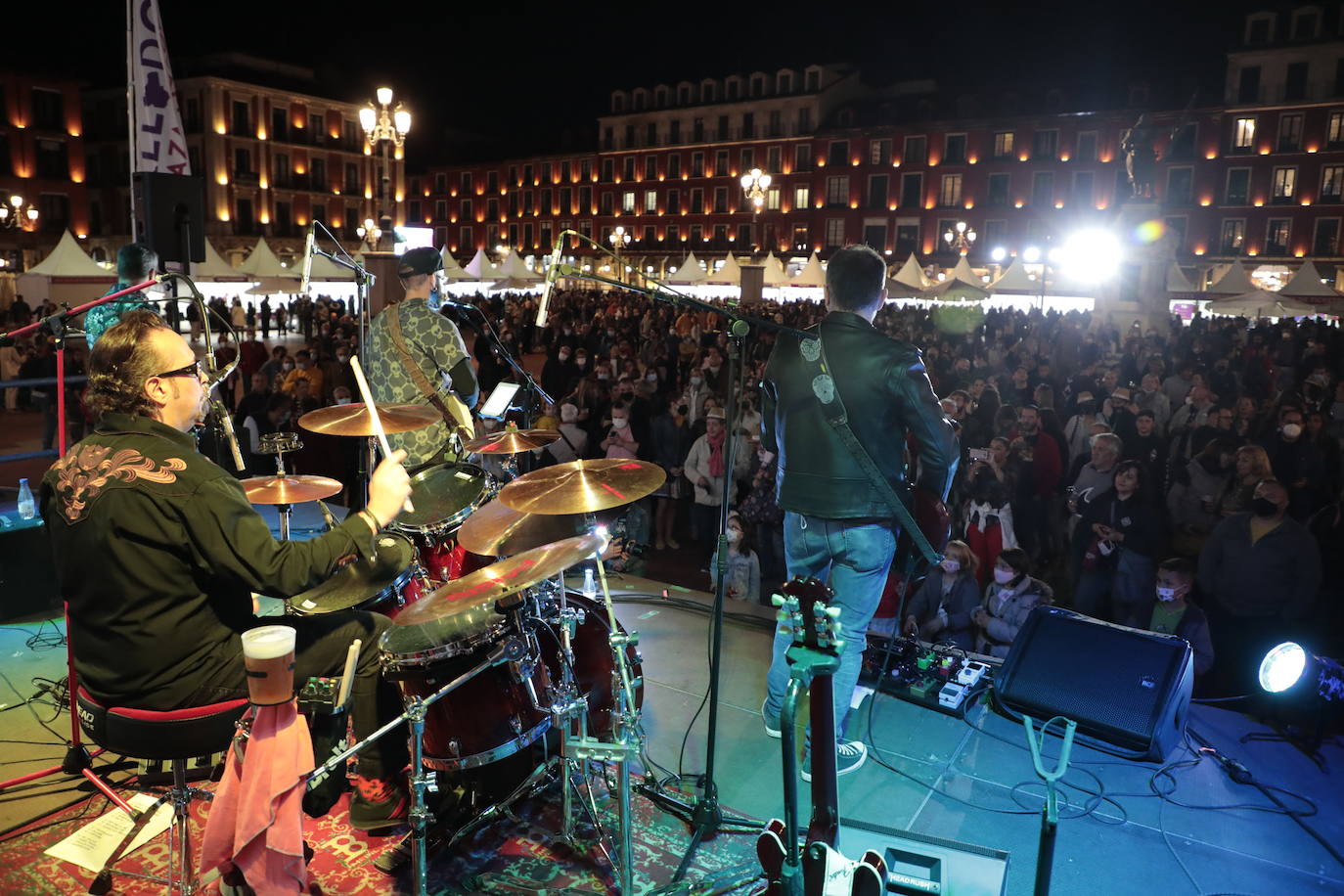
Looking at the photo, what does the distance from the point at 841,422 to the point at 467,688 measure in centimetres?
165

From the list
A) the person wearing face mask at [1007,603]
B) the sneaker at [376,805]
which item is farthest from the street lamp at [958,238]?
the sneaker at [376,805]

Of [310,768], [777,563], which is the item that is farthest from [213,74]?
[310,768]

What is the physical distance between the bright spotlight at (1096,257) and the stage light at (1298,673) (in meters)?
17.2

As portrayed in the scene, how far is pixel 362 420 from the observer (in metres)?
4.03

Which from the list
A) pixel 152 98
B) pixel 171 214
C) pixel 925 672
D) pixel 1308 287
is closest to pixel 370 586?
pixel 925 672

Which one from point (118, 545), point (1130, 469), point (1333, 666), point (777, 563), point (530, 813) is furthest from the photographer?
point (777, 563)

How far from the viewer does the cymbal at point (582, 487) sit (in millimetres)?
3061

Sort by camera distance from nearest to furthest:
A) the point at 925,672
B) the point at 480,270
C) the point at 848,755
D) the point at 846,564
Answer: the point at 846,564 < the point at 848,755 < the point at 925,672 < the point at 480,270

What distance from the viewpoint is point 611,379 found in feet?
39.1

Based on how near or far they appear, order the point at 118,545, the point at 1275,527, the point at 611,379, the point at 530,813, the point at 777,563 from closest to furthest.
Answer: the point at 118,545 → the point at 530,813 → the point at 1275,527 → the point at 777,563 → the point at 611,379

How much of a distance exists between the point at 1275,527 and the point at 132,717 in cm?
559

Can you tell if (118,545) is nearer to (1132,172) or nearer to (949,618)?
(949,618)

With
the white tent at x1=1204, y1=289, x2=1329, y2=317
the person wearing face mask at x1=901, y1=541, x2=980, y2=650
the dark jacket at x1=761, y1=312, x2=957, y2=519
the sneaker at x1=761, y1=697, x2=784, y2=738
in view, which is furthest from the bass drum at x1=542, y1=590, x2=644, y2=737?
the white tent at x1=1204, y1=289, x2=1329, y2=317

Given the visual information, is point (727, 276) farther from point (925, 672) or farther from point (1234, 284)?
point (925, 672)
